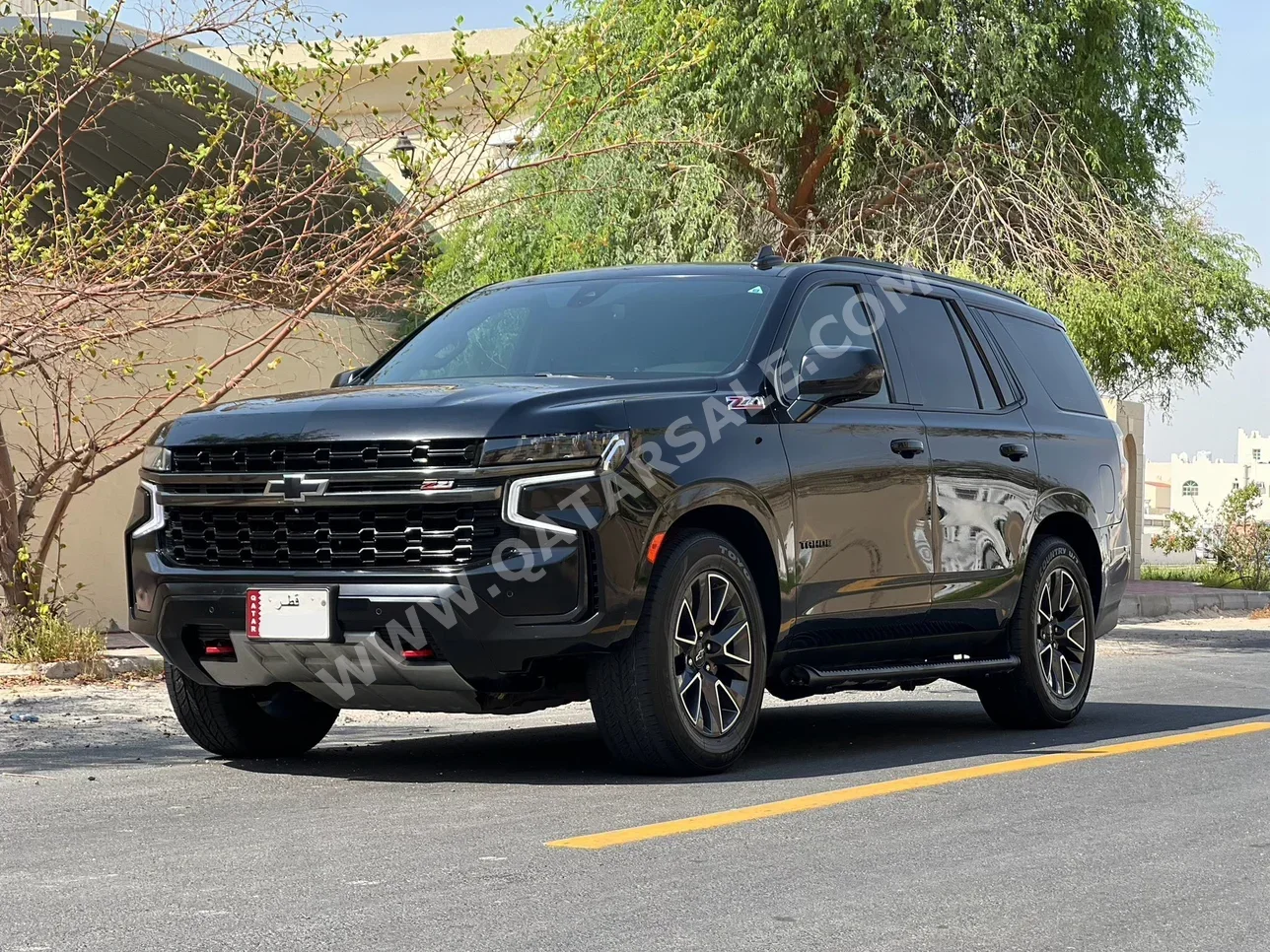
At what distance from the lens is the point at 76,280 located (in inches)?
451

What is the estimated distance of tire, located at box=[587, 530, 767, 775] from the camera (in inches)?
260

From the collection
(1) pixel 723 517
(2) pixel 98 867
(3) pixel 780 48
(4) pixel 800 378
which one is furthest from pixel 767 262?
(3) pixel 780 48

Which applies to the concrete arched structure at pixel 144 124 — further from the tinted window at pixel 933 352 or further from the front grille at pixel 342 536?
the front grille at pixel 342 536

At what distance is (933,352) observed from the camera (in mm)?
8625

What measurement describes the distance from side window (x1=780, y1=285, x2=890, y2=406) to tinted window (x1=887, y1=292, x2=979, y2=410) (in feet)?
0.78

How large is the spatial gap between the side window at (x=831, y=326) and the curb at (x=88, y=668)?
550cm

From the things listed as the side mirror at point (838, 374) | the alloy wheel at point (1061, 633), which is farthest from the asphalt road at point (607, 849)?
the side mirror at point (838, 374)

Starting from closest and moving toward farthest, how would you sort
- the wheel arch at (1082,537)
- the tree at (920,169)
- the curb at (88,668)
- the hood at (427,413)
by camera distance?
the hood at (427,413) → the wheel arch at (1082,537) → the curb at (88,668) → the tree at (920,169)

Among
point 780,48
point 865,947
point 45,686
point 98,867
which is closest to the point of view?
point 865,947

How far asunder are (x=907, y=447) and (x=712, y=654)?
159 cm

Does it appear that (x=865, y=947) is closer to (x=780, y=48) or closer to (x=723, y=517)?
(x=723, y=517)

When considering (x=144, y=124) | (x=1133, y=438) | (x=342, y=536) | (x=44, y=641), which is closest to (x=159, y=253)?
(x=44, y=641)

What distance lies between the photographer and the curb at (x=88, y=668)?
11.1 m

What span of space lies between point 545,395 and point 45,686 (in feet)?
17.8
